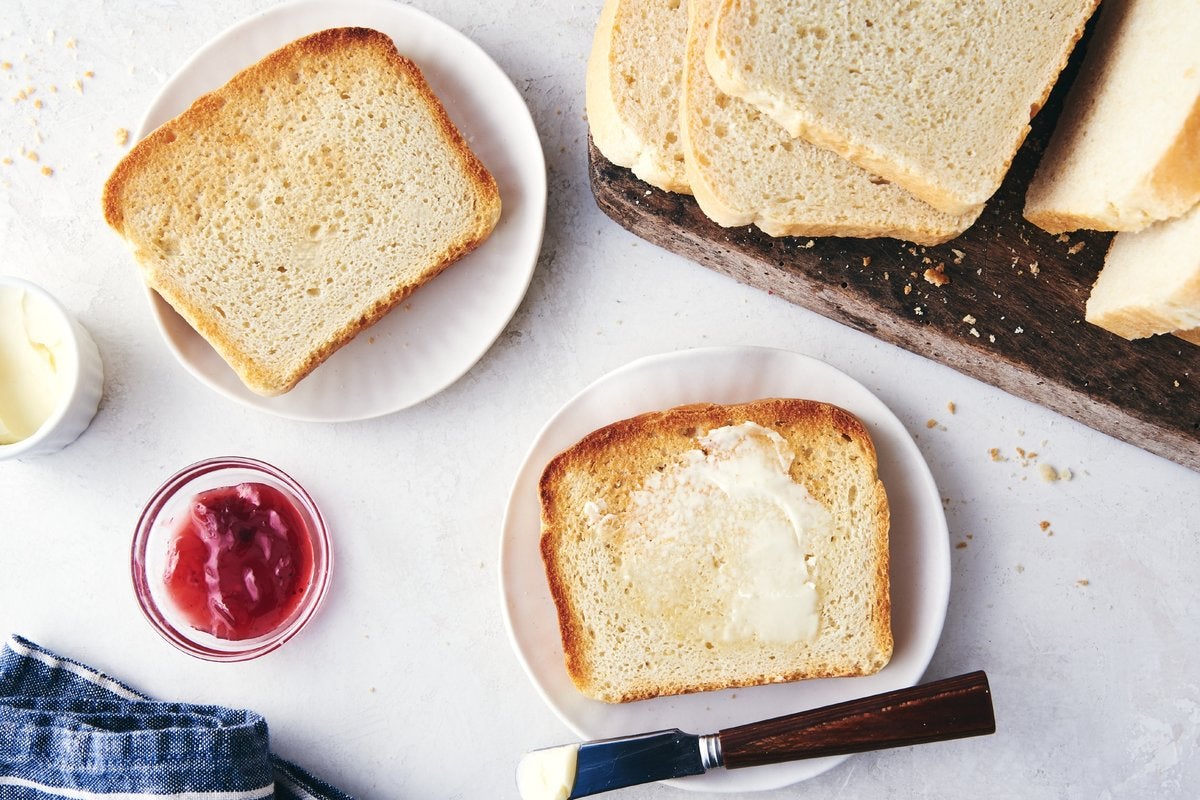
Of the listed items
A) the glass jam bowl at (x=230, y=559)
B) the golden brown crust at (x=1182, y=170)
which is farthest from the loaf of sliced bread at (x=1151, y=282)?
the glass jam bowl at (x=230, y=559)

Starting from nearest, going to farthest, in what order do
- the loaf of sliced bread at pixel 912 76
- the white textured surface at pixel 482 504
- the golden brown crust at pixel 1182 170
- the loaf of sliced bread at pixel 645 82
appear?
the golden brown crust at pixel 1182 170
the loaf of sliced bread at pixel 912 76
the loaf of sliced bread at pixel 645 82
the white textured surface at pixel 482 504

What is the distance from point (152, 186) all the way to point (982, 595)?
230 cm

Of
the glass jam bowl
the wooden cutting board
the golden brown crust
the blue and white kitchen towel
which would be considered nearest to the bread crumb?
the wooden cutting board

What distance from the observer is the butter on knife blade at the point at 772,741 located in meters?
2.02

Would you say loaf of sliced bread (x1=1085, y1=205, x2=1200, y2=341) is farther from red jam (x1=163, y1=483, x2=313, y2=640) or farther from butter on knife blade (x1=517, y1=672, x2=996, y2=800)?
red jam (x1=163, y1=483, x2=313, y2=640)

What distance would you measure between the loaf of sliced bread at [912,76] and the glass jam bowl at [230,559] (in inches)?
57.8

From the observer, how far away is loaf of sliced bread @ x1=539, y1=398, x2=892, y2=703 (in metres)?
2.14

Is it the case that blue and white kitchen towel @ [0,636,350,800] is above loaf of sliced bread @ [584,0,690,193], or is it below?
below

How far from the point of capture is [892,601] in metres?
2.24

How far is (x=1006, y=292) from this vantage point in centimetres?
218

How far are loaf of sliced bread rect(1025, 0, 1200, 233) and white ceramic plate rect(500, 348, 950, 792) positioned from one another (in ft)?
2.07

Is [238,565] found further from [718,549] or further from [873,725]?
[873,725]

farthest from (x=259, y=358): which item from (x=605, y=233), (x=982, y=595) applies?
(x=982, y=595)

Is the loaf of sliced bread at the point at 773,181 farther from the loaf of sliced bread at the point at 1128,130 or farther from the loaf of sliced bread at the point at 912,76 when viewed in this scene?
the loaf of sliced bread at the point at 1128,130
